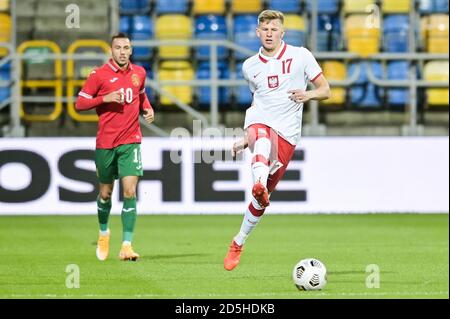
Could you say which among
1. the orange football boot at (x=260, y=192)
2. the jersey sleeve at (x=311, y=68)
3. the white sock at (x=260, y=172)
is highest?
the jersey sleeve at (x=311, y=68)

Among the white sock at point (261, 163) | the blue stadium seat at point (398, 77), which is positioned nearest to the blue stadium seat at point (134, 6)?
the blue stadium seat at point (398, 77)

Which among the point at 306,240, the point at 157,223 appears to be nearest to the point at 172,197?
the point at 157,223

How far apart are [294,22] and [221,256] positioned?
8.93 meters

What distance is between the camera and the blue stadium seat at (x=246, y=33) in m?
19.7

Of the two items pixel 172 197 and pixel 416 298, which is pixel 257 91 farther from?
pixel 172 197

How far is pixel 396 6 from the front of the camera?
20328mm

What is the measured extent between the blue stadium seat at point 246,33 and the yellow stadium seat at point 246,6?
10 cm

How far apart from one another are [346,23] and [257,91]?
10297mm

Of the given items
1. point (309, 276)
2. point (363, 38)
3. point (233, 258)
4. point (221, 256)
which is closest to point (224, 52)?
point (363, 38)

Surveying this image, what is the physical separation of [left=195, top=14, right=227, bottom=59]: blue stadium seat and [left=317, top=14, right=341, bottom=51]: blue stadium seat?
1.55 metres

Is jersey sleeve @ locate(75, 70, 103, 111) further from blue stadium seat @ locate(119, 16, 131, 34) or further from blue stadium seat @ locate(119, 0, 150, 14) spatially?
blue stadium seat @ locate(119, 0, 150, 14)

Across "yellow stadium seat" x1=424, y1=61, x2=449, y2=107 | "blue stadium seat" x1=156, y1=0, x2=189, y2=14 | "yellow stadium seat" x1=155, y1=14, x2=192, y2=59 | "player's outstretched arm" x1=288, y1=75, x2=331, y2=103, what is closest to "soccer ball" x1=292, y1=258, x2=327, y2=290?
"player's outstretched arm" x1=288, y1=75, x2=331, y2=103

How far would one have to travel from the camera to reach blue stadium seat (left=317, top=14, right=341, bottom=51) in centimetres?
1981

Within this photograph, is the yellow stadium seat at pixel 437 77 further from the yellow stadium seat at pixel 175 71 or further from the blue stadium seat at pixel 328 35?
the yellow stadium seat at pixel 175 71
